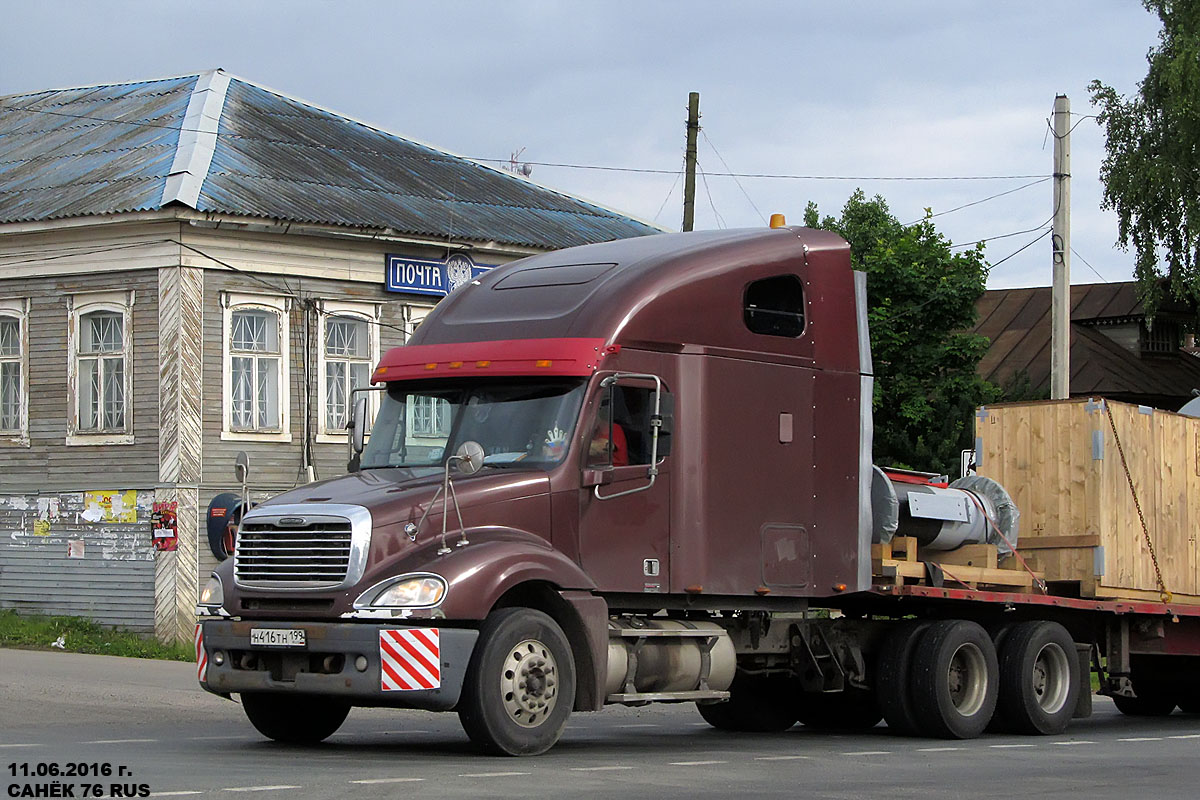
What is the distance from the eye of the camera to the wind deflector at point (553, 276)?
43.3ft

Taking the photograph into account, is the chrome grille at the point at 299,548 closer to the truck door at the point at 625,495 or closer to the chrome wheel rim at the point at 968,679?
the truck door at the point at 625,495

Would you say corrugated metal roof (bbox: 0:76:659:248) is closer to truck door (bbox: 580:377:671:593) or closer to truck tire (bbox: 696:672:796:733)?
truck tire (bbox: 696:672:796:733)

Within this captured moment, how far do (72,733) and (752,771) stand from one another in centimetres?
521

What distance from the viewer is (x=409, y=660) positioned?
11242 mm

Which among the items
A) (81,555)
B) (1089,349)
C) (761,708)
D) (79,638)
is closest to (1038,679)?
(761,708)

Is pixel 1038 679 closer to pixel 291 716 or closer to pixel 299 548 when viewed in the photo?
pixel 291 716

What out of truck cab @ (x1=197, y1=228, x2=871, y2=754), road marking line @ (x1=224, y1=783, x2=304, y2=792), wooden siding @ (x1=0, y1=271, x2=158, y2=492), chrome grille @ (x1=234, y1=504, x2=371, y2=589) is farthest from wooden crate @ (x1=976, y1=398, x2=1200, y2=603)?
wooden siding @ (x1=0, y1=271, x2=158, y2=492)

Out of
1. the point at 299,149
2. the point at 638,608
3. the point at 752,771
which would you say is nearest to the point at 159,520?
the point at 299,149

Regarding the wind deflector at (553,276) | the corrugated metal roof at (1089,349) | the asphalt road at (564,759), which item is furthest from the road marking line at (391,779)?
the corrugated metal roof at (1089,349)

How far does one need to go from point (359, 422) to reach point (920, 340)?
26.8 metres

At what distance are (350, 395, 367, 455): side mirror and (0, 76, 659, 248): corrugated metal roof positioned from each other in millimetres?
11004

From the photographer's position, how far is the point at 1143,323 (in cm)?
5069

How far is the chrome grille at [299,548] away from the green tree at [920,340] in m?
26.5

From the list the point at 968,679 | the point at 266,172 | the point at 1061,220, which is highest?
the point at 266,172
